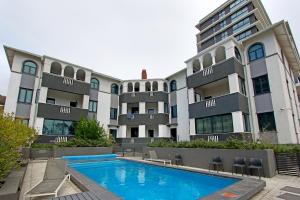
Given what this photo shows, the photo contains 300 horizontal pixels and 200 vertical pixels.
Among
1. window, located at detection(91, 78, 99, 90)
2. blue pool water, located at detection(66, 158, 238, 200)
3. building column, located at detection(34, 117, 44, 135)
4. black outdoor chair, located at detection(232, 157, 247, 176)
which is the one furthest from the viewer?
window, located at detection(91, 78, 99, 90)

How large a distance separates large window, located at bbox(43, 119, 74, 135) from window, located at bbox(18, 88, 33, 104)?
3208 mm

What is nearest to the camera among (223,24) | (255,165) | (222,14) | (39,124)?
(255,165)

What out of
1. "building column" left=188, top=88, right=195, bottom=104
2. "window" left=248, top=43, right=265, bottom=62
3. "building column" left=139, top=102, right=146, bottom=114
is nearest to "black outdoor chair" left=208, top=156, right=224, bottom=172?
"building column" left=188, top=88, right=195, bottom=104

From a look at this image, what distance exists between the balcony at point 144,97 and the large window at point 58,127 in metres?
8.90

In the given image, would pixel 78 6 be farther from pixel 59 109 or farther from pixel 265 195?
pixel 265 195

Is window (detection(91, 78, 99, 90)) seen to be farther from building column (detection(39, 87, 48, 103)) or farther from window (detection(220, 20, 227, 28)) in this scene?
window (detection(220, 20, 227, 28))

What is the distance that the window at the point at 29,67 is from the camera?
2061 cm

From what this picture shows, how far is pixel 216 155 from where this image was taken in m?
11.5

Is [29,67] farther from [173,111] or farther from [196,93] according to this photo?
[196,93]

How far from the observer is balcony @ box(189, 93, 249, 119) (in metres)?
16.4

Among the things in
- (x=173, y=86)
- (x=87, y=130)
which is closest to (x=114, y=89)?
(x=173, y=86)

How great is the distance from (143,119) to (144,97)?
11.5 feet

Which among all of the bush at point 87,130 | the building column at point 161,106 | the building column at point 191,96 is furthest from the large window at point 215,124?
the bush at point 87,130

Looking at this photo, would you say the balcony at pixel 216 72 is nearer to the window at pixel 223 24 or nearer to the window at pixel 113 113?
the window at pixel 113 113
